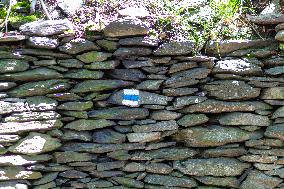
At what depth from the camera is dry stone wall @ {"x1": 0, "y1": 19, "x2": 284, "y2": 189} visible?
147 inches

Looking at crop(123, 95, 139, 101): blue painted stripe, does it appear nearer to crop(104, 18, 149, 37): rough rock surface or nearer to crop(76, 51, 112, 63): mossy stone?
crop(76, 51, 112, 63): mossy stone

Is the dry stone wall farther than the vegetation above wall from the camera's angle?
No

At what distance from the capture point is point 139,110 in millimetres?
3803

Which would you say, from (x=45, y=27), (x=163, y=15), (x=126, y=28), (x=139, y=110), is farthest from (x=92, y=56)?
(x=163, y=15)

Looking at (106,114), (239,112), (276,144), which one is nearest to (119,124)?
(106,114)

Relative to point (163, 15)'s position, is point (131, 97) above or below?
below

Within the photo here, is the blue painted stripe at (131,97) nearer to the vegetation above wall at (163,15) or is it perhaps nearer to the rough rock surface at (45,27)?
the vegetation above wall at (163,15)

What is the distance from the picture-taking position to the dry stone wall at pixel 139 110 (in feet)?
12.2

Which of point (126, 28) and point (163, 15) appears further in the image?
point (163, 15)

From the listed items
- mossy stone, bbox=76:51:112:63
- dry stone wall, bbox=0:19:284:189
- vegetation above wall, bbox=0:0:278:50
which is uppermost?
vegetation above wall, bbox=0:0:278:50

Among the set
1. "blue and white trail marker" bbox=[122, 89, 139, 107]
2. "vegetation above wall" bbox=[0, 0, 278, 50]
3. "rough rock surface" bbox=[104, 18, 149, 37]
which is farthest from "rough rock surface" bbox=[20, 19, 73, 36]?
"blue and white trail marker" bbox=[122, 89, 139, 107]

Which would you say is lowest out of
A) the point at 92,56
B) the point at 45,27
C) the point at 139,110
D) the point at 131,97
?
the point at 139,110

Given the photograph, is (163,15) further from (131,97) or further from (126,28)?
(131,97)

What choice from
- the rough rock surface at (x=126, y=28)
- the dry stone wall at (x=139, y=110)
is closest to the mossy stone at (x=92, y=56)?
the dry stone wall at (x=139, y=110)
